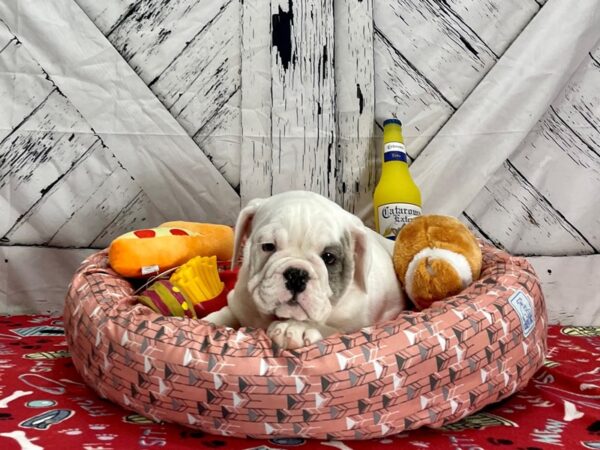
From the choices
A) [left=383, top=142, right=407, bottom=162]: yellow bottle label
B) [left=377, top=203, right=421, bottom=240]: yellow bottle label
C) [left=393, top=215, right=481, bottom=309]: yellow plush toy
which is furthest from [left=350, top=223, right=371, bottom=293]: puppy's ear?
[left=383, top=142, right=407, bottom=162]: yellow bottle label

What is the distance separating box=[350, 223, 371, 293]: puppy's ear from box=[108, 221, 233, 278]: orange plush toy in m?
0.55

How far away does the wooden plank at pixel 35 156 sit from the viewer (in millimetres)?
2172

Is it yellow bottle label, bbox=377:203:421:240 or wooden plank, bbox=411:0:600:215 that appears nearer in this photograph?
yellow bottle label, bbox=377:203:421:240

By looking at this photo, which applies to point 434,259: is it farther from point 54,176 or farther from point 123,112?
point 54,176

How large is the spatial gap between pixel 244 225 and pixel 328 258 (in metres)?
0.26

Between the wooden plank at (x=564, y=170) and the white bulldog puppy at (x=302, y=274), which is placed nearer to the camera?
the white bulldog puppy at (x=302, y=274)

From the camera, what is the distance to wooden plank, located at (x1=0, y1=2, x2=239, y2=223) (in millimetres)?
2137

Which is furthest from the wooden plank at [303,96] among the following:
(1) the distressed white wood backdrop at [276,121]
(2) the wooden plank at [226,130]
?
(2) the wooden plank at [226,130]

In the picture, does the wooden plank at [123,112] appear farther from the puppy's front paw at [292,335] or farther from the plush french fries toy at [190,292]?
the puppy's front paw at [292,335]

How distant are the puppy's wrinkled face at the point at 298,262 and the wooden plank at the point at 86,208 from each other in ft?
3.20

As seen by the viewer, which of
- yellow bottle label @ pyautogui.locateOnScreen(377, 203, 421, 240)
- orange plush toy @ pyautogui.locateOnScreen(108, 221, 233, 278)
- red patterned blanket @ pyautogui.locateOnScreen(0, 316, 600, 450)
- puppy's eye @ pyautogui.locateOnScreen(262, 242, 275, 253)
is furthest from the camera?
yellow bottle label @ pyautogui.locateOnScreen(377, 203, 421, 240)

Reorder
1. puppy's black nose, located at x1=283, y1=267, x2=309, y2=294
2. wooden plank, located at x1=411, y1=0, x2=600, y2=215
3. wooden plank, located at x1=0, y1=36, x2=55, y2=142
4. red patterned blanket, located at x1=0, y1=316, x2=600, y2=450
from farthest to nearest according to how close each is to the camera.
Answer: wooden plank, located at x1=0, y1=36, x2=55, y2=142
wooden plank, located at x1=411, y1=0, x2=600, y2=215
puppy's black nose, located at x1=283, y1=267, x2=309, y2=294
red patterned blanket, located at x1=0, y1=316, x2=600, y2=450

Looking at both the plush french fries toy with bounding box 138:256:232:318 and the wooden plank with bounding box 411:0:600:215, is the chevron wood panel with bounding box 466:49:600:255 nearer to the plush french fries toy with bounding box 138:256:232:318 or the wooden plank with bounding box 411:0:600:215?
the wooden plank with bounding box 411:0:600:215

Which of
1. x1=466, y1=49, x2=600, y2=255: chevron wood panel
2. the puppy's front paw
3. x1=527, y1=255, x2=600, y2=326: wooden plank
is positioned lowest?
x1=527, y1=255, x2=600, y2=326: wooden plank
